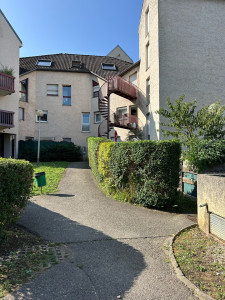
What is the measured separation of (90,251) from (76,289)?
4.06 feet

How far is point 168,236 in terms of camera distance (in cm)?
551

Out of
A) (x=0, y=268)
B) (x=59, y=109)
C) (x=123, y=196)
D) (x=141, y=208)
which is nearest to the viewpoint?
(x=0, y=268)

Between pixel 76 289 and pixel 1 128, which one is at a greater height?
pixel 1 128

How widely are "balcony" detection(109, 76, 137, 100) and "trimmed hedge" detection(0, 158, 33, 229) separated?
1379 centimetres

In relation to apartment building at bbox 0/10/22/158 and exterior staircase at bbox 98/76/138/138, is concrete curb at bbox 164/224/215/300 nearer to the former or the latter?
exterior staircase at bbox 98/76/138/138

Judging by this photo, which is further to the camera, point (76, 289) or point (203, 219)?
point (203, 219)

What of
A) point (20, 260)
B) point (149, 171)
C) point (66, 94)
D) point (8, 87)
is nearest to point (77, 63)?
point (66, 94)

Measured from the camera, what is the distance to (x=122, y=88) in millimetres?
18453

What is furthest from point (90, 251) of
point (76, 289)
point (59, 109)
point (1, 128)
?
point (59, 109)

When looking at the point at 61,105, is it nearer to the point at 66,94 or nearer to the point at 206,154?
the point at 66,94

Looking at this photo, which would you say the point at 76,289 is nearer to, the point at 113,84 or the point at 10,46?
the point at 113,84

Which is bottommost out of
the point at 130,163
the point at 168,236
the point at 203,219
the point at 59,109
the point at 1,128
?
the point at 168,236

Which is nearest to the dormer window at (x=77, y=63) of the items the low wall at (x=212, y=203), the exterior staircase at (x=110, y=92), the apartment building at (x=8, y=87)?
the apartment building at (x=8, y=87)

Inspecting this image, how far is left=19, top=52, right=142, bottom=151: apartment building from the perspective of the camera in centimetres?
2432
